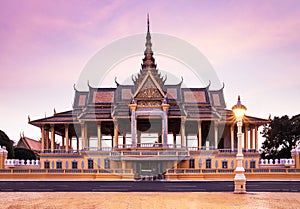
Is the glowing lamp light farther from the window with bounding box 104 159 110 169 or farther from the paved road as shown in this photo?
the window with bounding box 104 159 110 169

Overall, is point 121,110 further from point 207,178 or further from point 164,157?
point 207,178

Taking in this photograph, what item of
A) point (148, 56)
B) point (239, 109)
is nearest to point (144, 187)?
point (239, 109)

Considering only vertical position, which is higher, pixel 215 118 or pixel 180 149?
pixel 215 118

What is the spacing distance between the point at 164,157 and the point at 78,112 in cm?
1528

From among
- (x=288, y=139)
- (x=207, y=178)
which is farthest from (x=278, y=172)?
(x=288, y=139)

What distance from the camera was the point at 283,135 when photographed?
2486 inches

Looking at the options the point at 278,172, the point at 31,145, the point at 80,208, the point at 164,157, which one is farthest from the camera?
the point at 31,145

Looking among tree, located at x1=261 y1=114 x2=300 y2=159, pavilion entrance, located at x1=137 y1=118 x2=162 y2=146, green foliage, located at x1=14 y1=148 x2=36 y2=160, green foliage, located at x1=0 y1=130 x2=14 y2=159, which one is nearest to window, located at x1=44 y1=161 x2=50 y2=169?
green foliage, located at x1=0 y1=130 x2=14 y2=159

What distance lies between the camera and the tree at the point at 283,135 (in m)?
62.2

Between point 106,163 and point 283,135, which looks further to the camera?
point 283,135

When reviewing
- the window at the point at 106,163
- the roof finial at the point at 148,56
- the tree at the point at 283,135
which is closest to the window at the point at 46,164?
the window at the point at 106,163

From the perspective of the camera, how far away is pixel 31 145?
80.9m

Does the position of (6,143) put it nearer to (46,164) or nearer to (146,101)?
(46,164)

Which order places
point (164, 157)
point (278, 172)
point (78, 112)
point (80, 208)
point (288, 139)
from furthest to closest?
1. point (288, 139)
2. point (78, 112)
3. point (164, 157)
4. point (278, 172)
5. point (80, 208)
